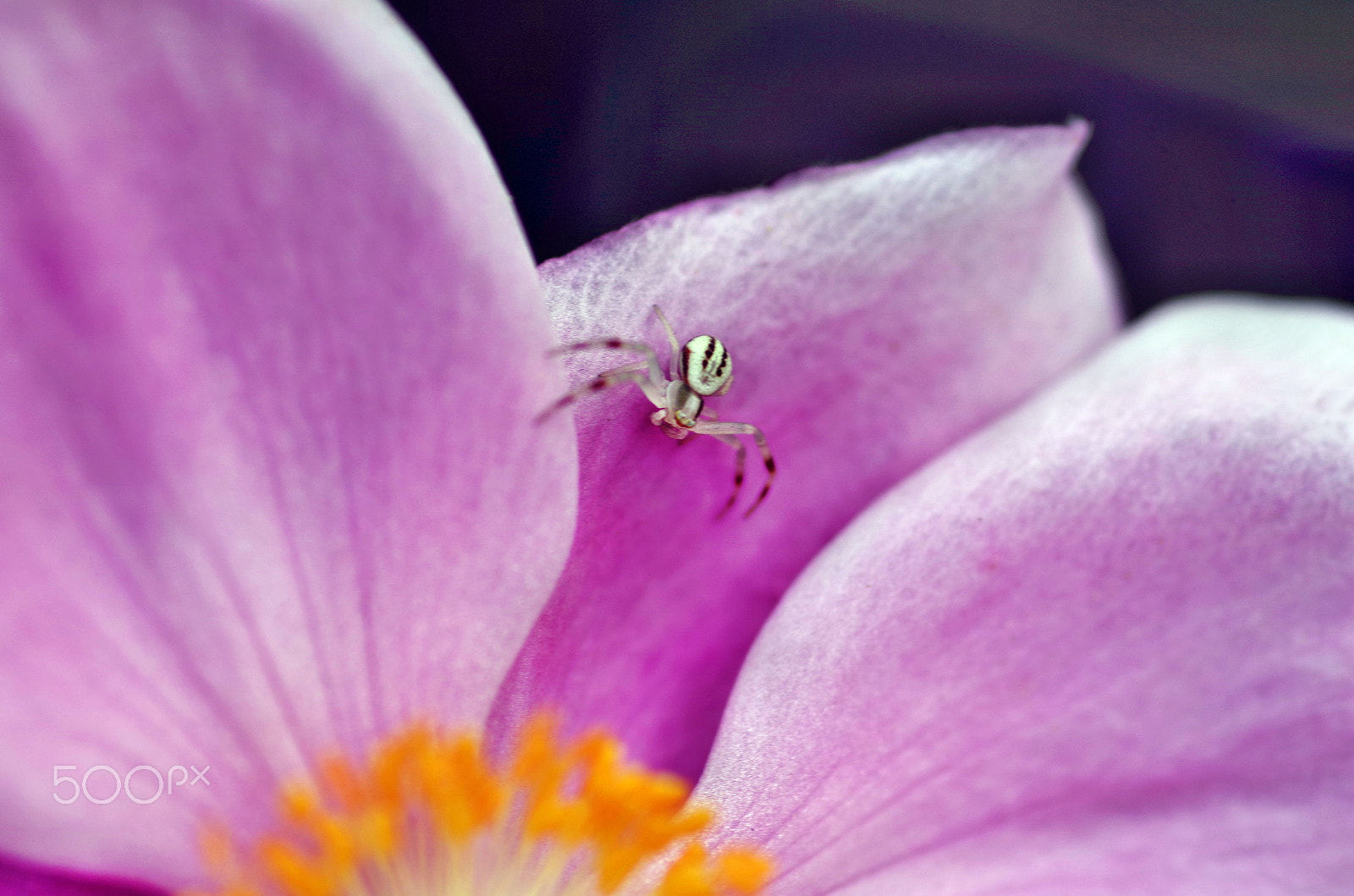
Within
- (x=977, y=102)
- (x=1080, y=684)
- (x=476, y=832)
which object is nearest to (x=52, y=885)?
(x=476, y=832)

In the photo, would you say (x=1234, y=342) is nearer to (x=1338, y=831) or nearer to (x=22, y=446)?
(x=1338, y=831)

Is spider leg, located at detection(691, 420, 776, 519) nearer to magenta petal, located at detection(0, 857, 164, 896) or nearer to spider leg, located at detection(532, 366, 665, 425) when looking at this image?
spider leg, located at detection(532, 366, 665, 425)

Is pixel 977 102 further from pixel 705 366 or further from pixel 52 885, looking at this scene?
pixel 52 885

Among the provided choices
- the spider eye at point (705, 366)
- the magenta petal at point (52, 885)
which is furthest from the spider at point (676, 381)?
the magenta petal at point (52, 885)

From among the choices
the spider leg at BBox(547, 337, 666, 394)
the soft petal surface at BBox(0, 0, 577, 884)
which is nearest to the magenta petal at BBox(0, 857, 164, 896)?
the soft petal surface at BBox(0, 0, 577, 884)

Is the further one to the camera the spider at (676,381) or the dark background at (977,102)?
the dark background at (977,102)

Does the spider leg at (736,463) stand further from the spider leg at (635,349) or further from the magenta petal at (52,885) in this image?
the magenta petal at (52,885)

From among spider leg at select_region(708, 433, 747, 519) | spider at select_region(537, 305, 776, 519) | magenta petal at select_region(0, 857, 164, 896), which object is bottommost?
magenta petal at select_region(0, 857, 164, 896)
